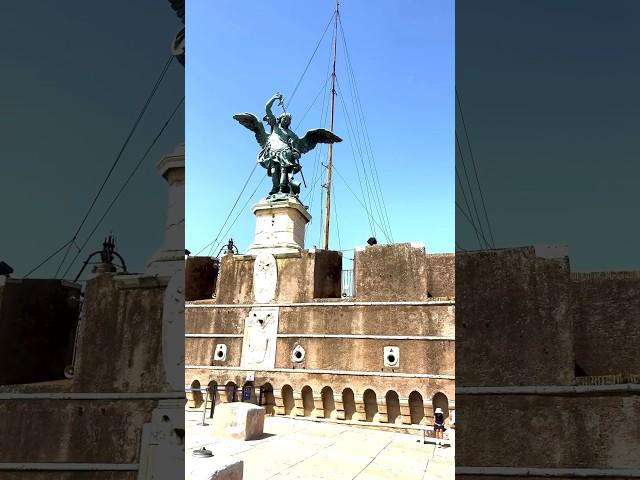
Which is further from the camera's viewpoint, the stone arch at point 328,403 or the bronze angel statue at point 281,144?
the bronze angel statue at point 281,144

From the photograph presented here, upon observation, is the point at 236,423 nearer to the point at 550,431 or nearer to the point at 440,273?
the point at 550,431

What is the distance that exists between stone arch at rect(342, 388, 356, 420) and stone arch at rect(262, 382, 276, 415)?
1.72 m

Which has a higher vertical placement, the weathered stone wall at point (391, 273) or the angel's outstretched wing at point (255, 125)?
the angel's outstretched wing at point (255, 125)

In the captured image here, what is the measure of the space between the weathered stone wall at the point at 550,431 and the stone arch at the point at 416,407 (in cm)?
747

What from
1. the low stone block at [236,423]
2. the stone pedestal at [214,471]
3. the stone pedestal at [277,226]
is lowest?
the low stone block at [236,423]

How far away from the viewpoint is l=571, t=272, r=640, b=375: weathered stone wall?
309 centimetres

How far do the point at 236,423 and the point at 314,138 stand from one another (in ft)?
32.0

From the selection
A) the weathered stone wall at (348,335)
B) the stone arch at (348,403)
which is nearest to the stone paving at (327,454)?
the stone arch at (348,403)

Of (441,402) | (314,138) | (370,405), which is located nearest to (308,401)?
(370,405)

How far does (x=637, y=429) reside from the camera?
271 centimetres

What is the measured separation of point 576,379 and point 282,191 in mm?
11438

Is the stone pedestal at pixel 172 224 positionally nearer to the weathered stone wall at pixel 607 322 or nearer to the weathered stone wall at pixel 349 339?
the weathered stone wall at pixel 607 322

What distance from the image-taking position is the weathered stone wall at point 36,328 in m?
3.48

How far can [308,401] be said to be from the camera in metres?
10.8
